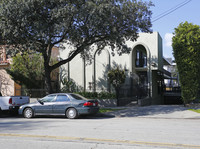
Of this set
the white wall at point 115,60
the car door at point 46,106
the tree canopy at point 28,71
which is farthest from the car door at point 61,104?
the tree canopy at point 28,71

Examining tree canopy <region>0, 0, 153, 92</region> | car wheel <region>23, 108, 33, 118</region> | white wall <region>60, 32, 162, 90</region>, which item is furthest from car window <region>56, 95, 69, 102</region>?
white wall <region>60, 32, 162, 90</region>

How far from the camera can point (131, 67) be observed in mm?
24250

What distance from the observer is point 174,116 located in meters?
13.6

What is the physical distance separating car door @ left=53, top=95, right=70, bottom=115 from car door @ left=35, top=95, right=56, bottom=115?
26cm

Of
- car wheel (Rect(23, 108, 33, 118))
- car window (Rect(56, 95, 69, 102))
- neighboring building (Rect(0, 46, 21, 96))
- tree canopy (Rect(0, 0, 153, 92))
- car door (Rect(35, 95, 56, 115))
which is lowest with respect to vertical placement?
car wheel (Rect(23, 108, 33, 118))

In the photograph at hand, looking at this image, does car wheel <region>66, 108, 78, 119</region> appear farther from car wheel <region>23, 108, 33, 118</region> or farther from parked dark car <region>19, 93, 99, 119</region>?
car wheel <region>23, 108, 33, 118</region>

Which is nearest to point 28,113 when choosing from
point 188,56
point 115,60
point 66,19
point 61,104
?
point 61,104

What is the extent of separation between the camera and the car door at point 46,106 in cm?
1353

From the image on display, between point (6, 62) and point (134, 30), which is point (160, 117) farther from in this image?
point (6, 62)

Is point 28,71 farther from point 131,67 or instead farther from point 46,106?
point 46,106

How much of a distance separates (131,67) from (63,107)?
12.4 meters

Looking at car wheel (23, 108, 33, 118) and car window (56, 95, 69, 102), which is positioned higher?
car window (56, 95, 69, 102)

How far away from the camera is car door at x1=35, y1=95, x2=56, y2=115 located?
44.4ft

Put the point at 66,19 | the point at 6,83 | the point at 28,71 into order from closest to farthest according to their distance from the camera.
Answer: the point at 66,19 < the point at 28,71 < the point at 6,83
